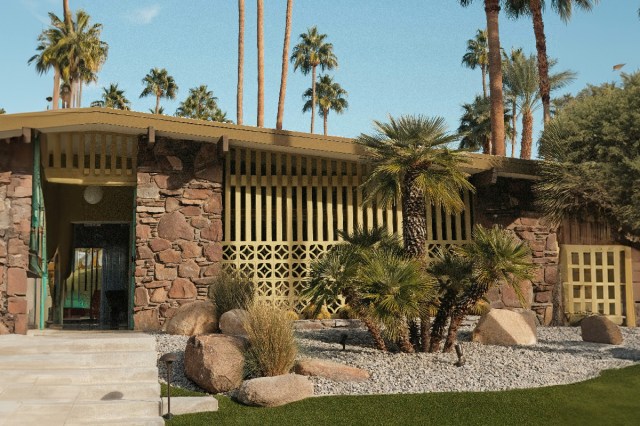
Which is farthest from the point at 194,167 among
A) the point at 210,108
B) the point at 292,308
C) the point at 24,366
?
the point at 210,108

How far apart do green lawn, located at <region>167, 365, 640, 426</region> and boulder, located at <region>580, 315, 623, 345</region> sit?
3.27 metres

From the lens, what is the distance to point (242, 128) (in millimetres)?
13016

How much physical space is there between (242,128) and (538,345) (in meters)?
6.42

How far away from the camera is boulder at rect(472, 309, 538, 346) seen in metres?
11.4

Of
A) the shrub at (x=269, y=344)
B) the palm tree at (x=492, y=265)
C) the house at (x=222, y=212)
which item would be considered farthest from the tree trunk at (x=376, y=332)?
the house at (x=222, y=212)

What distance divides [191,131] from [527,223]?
700 cm

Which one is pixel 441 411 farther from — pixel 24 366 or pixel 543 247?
pixel 543 247

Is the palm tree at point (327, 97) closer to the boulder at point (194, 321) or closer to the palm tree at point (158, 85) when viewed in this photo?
the palm tree at point (158, 85)

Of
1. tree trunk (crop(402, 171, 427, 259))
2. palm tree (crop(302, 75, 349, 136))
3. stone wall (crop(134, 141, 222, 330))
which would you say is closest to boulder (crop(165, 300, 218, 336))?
stone wall (crop(134, 141, 222, 330))

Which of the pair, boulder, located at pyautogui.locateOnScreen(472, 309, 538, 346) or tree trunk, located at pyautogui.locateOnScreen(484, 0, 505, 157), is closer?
boulder, located at pyautogui.locateOnScreen(472, 309, 538, 346)

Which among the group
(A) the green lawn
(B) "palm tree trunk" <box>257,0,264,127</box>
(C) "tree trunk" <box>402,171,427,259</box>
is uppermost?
(B) "palm tree trunk" <box>257,0,264,127</box>

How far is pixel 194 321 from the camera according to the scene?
11766mm

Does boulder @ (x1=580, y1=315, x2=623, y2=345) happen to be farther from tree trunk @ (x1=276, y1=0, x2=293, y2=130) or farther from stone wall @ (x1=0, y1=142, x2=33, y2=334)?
tree trunk @ (x1=276, y1=0, x2=293, y2=130)

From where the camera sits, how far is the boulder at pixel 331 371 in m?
9.12
